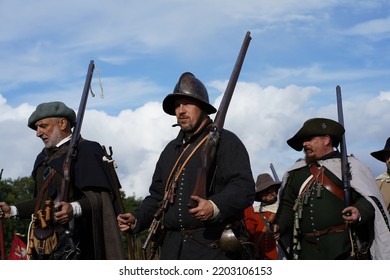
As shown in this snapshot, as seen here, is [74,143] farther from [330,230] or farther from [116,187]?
[330,230]

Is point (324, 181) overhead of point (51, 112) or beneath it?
beneath

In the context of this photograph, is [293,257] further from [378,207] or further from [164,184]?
[164,184]

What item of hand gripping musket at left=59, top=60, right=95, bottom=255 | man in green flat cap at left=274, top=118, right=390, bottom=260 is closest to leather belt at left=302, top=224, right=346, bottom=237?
man in green flat cap at left=274, top=118, right=390, bottom=260

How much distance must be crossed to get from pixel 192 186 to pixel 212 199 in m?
0.46

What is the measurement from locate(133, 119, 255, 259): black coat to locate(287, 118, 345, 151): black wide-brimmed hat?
2.02 m

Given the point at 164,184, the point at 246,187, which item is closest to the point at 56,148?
the point at 164,184

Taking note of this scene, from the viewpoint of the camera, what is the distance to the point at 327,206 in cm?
888

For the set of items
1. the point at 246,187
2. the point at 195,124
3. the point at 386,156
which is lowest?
the point at 246,187

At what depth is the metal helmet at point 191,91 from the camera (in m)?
7.43

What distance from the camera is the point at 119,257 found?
879cm

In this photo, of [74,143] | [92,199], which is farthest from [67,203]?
[74,143]

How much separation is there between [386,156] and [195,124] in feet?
15.9

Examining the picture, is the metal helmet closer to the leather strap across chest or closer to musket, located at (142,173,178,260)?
musket, located at (142,173,178,260)

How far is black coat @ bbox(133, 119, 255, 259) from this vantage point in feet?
22.7
